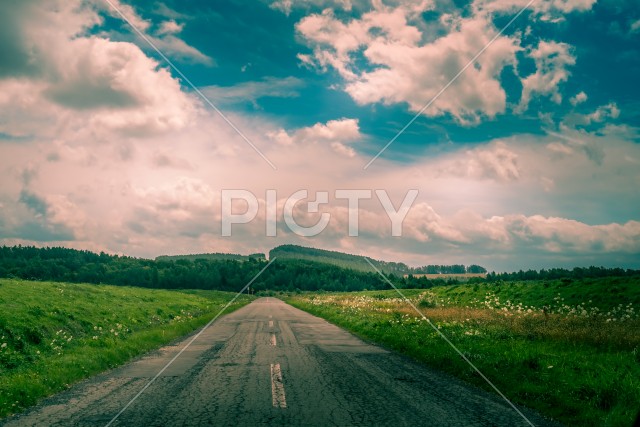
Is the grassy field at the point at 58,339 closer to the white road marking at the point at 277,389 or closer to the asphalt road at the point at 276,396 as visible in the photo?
the asphalt road at the point at 276,396

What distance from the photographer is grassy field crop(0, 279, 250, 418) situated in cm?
925

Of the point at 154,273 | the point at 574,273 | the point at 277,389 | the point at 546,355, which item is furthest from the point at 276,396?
the point at 154,273

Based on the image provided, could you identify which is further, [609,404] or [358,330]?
[358,330]

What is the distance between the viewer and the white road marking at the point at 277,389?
7.79m

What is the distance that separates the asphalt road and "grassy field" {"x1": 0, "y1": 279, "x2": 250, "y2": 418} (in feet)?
2.08

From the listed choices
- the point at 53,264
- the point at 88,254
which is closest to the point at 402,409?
the point at 53,264

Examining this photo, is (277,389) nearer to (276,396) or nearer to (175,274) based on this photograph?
(276,396)

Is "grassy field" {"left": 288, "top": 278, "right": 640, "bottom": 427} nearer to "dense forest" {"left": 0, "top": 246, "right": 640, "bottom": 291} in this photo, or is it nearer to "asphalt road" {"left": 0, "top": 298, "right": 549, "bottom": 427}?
"asphalt road" {"left": 0, "top": 298, "right": 549, "bottom": 427}

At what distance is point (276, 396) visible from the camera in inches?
327

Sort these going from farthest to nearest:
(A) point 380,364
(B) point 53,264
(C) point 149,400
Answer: (B) point 53,264 → (A) point 380,364 → (C) point 149,400

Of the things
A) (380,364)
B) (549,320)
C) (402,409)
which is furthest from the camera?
(549,320)

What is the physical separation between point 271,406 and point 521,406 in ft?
15.9

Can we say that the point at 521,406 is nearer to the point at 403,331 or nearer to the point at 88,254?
the point at 403,331

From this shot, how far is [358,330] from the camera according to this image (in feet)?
71.9
